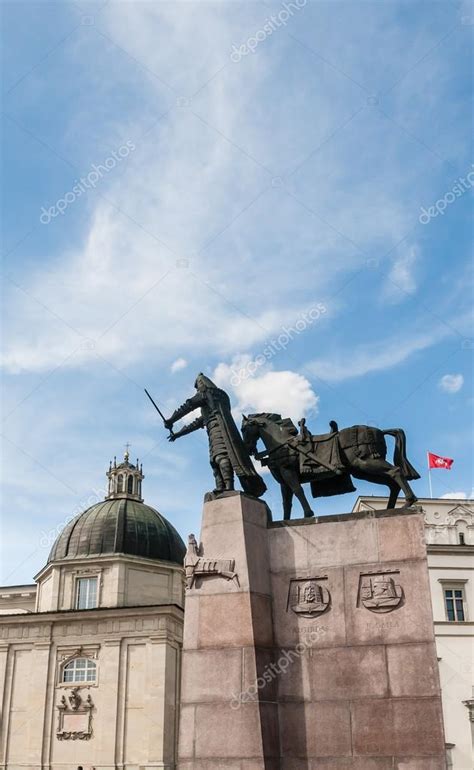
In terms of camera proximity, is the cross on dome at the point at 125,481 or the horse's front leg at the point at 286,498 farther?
the cross on dome at the point at 125,481

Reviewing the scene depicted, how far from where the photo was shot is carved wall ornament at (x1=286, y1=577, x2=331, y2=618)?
14539mm

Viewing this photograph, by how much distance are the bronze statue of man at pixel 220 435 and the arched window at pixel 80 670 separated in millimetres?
44751

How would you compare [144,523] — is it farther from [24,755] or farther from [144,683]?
[24,755]

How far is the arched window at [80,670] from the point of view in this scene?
5656 centimetres

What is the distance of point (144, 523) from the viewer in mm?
67688

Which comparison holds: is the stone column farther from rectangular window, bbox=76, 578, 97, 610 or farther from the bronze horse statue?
rectangular window, bbox=76, 578, 97, 610

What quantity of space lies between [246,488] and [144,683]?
43.7 m

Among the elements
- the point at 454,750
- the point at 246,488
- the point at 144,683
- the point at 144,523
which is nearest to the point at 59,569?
the point at 144,523

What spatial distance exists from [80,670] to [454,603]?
28.2 metres

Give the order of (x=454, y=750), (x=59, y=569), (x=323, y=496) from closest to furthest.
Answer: (x=323, y=496)
(x=454, y=750)
(x=59, y=569)

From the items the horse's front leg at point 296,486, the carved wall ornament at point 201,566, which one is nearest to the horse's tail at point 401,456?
the horse's front leg at point 296,486

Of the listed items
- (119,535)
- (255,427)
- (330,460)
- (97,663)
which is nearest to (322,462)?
(330,460)

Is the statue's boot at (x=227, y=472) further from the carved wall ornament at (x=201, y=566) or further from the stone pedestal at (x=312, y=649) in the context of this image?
the carved wall ornament at (x=201, y=566)

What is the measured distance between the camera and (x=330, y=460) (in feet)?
52.3
